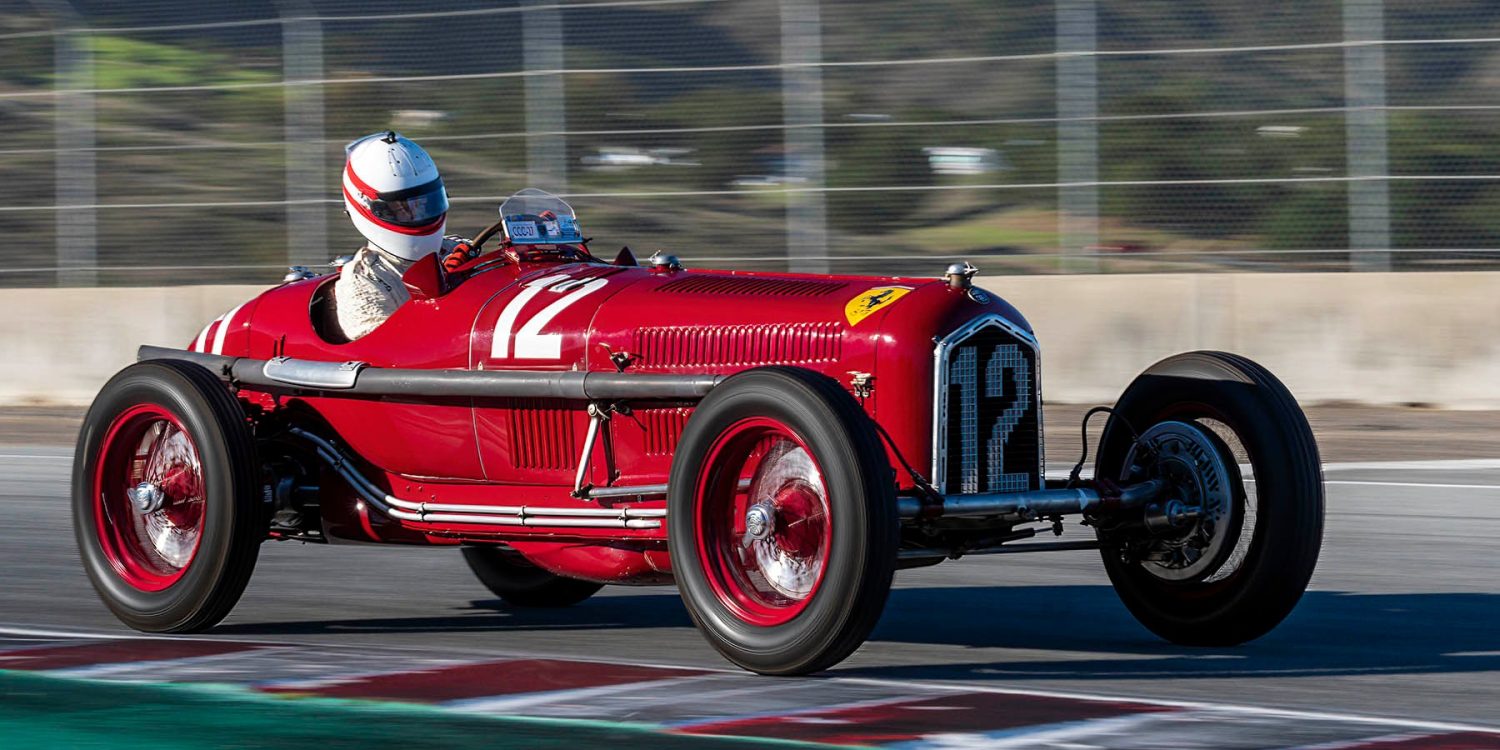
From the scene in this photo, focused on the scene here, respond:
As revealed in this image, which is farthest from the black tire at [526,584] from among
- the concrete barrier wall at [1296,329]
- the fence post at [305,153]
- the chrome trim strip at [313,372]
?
the fence post at [305,153]

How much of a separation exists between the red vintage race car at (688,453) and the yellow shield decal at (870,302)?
0.01 m

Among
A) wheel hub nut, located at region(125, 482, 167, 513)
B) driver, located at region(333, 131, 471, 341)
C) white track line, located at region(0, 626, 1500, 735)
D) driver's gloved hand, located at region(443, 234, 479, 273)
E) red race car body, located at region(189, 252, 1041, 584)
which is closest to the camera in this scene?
white track line, located at region(0, 626, 1500, 735)

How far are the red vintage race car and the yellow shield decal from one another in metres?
0.01

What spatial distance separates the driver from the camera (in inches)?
296

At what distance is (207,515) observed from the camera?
Result: 7016 mm

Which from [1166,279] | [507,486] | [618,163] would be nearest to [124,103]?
[618,163]

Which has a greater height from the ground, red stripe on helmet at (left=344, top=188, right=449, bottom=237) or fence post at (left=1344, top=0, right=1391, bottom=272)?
fence post at (left=1344, top=0, right=1391, bottom=272)

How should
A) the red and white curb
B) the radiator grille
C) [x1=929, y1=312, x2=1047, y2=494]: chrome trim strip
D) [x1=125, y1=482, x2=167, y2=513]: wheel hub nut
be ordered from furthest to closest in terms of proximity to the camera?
[x1=125, y1=482, x2=167, y2=513]: wheel hub nut
the radiator grille
[x1=929, y1=312, x2=1047, y2=494]: chrome trim strip
the red and white curb

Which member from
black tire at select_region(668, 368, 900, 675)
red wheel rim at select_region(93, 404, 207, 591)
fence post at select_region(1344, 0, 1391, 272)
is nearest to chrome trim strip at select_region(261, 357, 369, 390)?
red wheel rim at select_region(93, 404, 207, 591)

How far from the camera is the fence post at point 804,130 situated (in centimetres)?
1459

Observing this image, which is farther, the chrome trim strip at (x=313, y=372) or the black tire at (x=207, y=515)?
the chrome trim strip at (x=313, y=372)

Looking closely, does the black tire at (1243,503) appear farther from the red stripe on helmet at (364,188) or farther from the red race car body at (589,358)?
the red stripe on helmet at (364,188)

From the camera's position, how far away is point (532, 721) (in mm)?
5426

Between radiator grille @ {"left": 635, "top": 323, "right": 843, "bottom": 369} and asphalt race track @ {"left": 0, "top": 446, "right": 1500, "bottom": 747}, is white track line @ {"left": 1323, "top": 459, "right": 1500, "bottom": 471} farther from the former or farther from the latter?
radiator grille @ {"left": 635, "top": 323, "right": 843, "bottom": 369}
